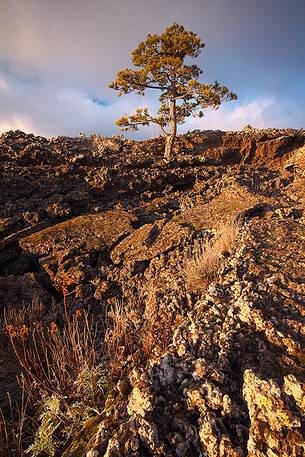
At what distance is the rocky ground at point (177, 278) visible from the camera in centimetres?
228

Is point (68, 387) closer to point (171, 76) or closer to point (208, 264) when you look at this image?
point (208, 264)

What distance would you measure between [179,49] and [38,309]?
17062 millimetres

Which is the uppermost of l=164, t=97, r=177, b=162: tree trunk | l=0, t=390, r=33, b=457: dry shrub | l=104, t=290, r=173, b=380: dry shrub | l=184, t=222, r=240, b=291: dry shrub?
l=164, t=97, r=177, b=162: tree trunk

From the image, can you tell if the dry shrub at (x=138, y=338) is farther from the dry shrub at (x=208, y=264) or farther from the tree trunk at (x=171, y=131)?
the tree trunk at (x=171, y=131)

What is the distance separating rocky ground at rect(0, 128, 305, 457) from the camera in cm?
228

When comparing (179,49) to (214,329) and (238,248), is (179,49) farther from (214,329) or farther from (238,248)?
(214,329)

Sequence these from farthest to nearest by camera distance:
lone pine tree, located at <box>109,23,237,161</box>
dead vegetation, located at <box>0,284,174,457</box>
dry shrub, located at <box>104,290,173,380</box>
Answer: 1. lone pine tree, located at <box>109,23,237,161</box>
2. dry shrub, located at <box>104,290,173,380</box>
3. dead vegetation, located at <box>0,284,174,457</box>

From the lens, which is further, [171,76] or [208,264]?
[171,76]

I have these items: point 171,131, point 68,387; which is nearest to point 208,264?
point 68,387

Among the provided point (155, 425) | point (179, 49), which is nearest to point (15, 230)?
point (155, 425)

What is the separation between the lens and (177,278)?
17.4 feet

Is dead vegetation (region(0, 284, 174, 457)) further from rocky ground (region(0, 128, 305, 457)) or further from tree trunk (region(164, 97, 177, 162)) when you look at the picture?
tree trunk (region(164, 97, 177, 162))

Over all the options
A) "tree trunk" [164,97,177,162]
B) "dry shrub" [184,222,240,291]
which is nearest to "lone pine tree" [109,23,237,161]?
"tree trunk" [164,97,177,162]

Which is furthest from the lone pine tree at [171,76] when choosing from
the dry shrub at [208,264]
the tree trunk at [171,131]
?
the dry shrub at [208,264]
